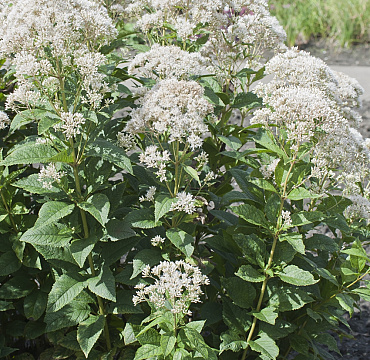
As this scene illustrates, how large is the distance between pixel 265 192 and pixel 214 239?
0.36m

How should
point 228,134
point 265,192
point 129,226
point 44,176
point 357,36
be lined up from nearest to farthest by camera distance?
point 44,176 < point 129,226 < point 265,192 < point 228,134 < point 357,36

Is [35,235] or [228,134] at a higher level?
[228,134]

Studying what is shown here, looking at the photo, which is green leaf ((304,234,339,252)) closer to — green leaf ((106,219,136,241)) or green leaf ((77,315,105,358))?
green leaf ((106,219,136,241))

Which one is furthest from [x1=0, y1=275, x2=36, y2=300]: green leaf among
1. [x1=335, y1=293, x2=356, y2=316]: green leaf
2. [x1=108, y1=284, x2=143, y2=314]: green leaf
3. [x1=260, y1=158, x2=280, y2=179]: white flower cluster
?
[x1=335, y1=293, x2=356, y2=316]: green leaf

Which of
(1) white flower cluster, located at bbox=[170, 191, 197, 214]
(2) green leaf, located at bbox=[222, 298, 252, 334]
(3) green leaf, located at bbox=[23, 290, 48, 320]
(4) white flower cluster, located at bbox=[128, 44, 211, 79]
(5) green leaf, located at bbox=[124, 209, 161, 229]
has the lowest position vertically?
(3) green leaf, located at bbox=[23, 290, 48, 320]

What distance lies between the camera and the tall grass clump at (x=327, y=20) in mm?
11406

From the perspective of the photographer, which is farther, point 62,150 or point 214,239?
point 214,239

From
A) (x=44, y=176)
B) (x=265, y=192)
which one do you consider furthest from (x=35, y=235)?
(x=265, y=192)

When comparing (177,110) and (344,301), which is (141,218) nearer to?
(177,110)

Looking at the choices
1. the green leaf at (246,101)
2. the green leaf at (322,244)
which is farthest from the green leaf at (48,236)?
the green leaf at (246,101)

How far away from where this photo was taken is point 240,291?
2.37 m

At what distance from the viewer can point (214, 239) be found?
8.23 feet

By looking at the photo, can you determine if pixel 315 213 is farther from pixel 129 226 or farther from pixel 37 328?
pixel 37 328

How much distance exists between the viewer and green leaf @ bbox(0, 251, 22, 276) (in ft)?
7.84
